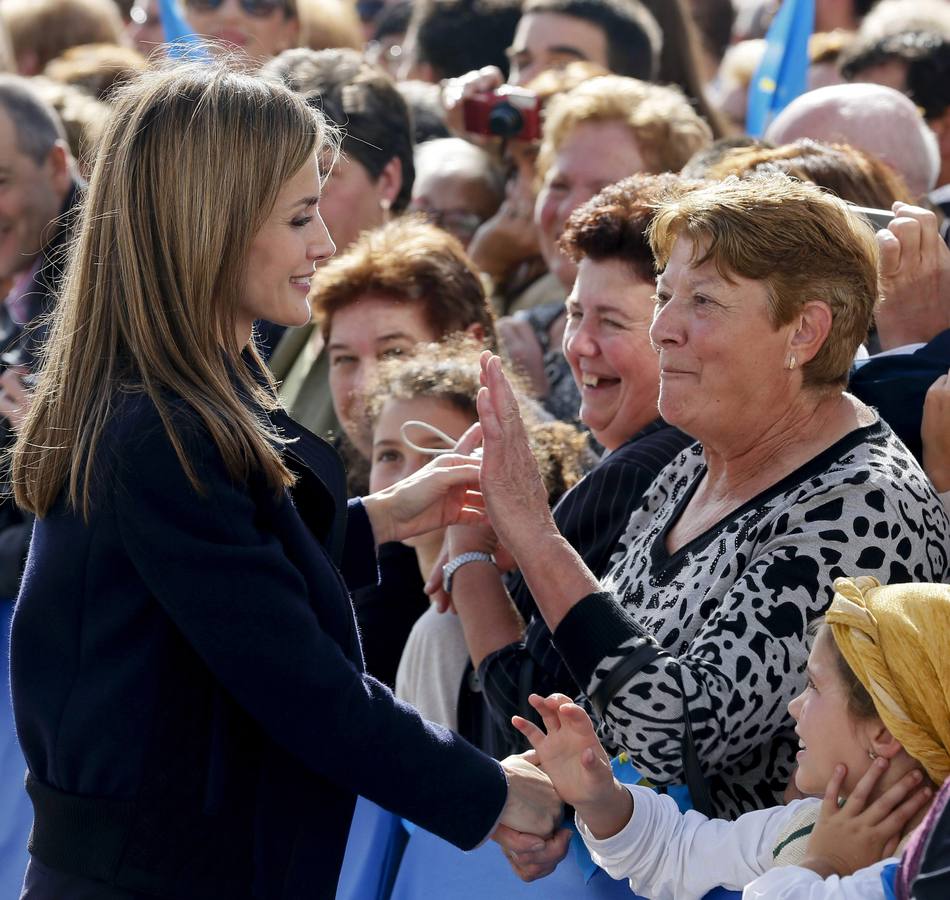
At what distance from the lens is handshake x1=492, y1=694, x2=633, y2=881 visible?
2.49 m

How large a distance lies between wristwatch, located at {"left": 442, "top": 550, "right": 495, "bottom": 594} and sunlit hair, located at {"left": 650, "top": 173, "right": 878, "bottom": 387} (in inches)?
34.9

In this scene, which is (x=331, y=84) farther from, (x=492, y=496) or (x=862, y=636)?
(x=862, y=636)

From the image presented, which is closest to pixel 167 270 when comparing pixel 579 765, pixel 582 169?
pixel 579 765

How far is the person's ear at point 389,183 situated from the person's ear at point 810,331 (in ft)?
9.03

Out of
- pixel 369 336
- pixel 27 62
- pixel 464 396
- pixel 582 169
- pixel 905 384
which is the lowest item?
pixel 27 62

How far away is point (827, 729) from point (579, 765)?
1.64 feet

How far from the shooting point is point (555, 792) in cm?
256

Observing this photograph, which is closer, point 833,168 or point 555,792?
point 555,792

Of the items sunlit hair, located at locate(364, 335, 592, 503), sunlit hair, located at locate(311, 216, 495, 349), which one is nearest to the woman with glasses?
sunlit hair, located at locate(311, 216, 495, 349)

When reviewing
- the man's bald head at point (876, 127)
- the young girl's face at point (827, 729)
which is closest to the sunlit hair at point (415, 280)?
the man's bald head at point (876, 127)

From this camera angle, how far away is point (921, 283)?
10.7 feet

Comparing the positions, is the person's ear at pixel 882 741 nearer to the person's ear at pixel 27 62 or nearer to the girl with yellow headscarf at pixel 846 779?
the girl with yellow headscarf at pixel 846 779

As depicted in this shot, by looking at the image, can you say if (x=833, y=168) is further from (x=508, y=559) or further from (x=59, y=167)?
(x=59, y=167)

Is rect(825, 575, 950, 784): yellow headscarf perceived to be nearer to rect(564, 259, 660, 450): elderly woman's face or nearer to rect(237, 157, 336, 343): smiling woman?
rect(237, 157, 336, 343): smiling woman
